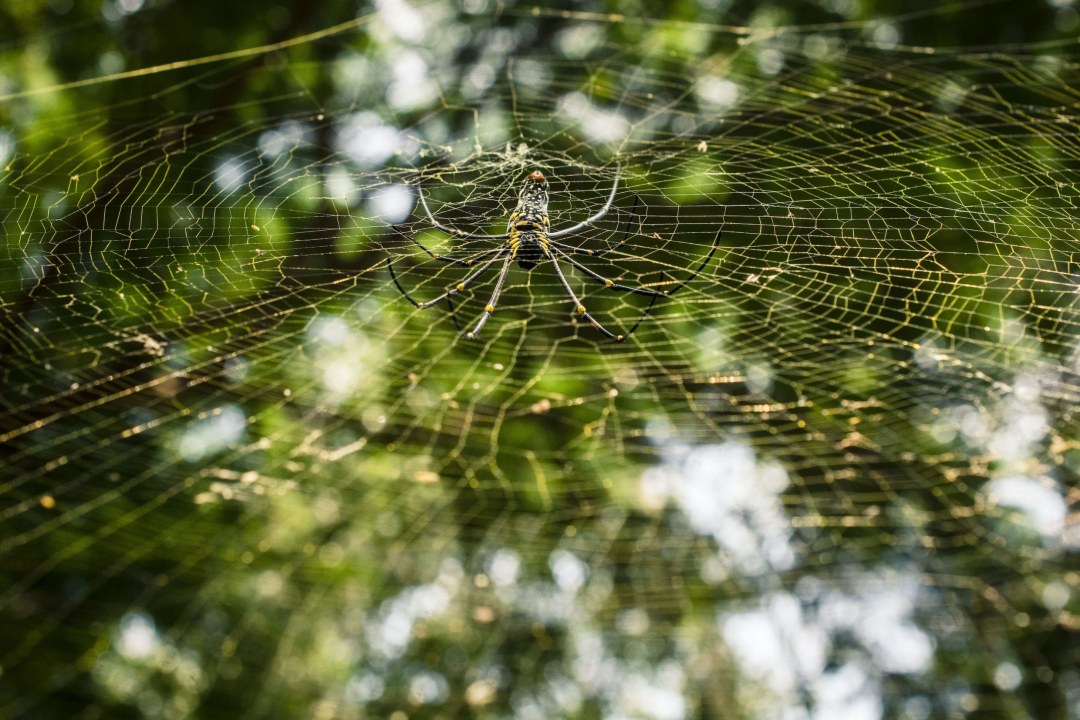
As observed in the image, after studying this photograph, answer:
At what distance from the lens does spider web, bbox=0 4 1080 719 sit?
4156 mm

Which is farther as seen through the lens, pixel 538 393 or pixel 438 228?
pixel 538 393

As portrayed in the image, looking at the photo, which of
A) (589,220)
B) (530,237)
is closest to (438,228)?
(530,237)

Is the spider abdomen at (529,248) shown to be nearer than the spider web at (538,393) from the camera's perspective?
Yes

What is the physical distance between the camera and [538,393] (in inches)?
234

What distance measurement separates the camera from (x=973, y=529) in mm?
6270

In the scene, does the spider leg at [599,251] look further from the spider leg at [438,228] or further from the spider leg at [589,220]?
the spider leg at [438,228]

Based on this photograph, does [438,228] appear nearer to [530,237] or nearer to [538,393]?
[530,237]

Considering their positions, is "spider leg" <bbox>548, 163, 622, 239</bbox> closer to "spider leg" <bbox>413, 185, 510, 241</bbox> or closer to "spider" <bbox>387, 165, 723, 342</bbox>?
"spider" <bbox>387, 165, 723, 342</bbox>

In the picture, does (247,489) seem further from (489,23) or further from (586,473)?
(489,23)

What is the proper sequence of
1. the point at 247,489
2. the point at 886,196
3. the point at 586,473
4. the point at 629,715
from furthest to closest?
1. the point at 629,715
2. the point at 586,473
3. the point at 247,489
4. the point at 886,196

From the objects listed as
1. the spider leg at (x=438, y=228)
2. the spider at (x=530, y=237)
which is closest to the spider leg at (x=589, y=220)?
the spider at (x=530, y=237)

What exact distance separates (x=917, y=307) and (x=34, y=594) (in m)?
6.41

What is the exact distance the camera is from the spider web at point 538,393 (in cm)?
416

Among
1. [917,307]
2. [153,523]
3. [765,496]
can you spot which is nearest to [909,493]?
[765,496]
